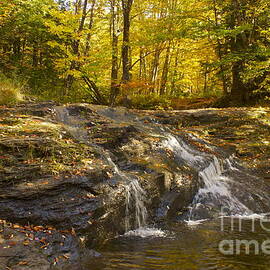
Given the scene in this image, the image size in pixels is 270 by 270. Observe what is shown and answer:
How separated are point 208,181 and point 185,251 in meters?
3.76

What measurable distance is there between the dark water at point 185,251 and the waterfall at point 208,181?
122 centimetres

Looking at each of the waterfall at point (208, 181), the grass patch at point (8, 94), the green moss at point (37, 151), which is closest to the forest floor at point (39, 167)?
the green moss at point (37, 151)

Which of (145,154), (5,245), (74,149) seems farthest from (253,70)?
(5,245)

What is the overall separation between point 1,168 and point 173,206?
3.62m

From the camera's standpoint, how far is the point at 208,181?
8.02 meters

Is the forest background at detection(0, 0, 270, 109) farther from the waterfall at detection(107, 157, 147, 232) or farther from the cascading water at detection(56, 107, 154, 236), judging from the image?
the waterfall at detection(107, 157, 147, 232)

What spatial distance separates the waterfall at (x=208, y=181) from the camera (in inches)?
281

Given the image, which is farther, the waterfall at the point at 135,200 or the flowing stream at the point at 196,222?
the waterfall at the point at 135,200

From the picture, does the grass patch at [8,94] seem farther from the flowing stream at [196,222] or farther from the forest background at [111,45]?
the flowing stream at [196,222]

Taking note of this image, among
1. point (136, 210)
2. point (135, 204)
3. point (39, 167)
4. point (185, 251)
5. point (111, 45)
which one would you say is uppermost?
point (111, 45)

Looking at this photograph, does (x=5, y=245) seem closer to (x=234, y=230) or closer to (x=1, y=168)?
(x=1, y=168)

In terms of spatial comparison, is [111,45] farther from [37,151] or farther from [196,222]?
[196,222]

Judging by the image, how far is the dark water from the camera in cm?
393

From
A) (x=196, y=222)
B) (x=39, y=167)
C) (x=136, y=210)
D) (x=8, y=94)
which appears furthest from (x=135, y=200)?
(x=8, y=94)
